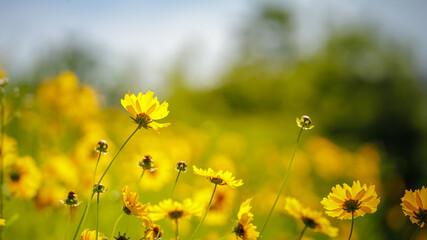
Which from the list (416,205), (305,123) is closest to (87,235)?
(305,123)

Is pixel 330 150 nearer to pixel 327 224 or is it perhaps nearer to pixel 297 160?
pixel 297 160

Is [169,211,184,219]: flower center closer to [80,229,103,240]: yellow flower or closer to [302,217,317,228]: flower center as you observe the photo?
[80,229,103,240]: yellow flower

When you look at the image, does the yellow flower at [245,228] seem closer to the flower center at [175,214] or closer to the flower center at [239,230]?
the flower center at [239,230]

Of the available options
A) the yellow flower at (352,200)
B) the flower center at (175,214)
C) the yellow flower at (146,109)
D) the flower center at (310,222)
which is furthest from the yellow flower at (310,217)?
the yellow flower at (146,109)

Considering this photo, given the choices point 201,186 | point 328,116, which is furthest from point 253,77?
point 201,186

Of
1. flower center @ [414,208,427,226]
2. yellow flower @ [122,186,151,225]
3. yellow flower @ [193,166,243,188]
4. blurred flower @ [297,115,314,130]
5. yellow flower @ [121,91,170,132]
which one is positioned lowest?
yellow flower @ [122,186,151,225]

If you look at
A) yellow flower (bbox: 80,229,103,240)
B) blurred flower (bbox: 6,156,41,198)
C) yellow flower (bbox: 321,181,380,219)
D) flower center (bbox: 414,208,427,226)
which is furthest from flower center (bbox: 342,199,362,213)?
blurred flower (bbox: 6,156,41,198)
